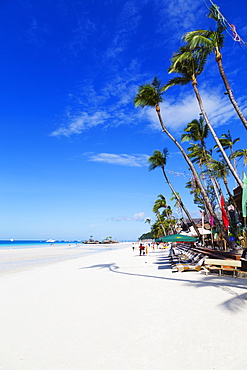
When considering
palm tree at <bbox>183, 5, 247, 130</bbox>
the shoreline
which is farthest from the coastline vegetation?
the shoreline

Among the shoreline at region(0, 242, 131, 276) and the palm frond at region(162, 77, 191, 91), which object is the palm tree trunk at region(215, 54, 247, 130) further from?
the shoreline at region(0, 242, 131, 276)

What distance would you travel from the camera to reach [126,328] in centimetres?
518

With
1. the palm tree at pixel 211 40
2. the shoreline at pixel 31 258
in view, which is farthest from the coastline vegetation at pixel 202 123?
the shoreline at pixel 31 258

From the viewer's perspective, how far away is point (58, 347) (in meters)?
4.38

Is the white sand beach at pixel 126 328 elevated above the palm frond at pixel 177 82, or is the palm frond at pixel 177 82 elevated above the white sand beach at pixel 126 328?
the palm frond at pixel 177 82

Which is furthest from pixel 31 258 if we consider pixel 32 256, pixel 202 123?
pixel 202 123

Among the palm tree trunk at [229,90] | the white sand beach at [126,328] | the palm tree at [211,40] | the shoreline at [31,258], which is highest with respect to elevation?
the palm tree at [211,40]

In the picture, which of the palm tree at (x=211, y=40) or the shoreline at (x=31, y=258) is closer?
the palm tree at (x=211, y=40)

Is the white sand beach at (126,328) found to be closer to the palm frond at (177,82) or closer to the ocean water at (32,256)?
the ocean water at (32,256)

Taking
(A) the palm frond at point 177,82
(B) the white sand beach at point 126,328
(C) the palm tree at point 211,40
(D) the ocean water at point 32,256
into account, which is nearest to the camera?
(B) the white sand beach at point 126,328

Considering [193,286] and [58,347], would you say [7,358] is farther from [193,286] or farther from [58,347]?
[193,286]

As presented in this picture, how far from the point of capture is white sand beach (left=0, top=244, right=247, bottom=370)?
3.85 meters

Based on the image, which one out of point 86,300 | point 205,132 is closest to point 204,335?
point 86,300

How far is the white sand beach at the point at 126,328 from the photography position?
12.6 feet
